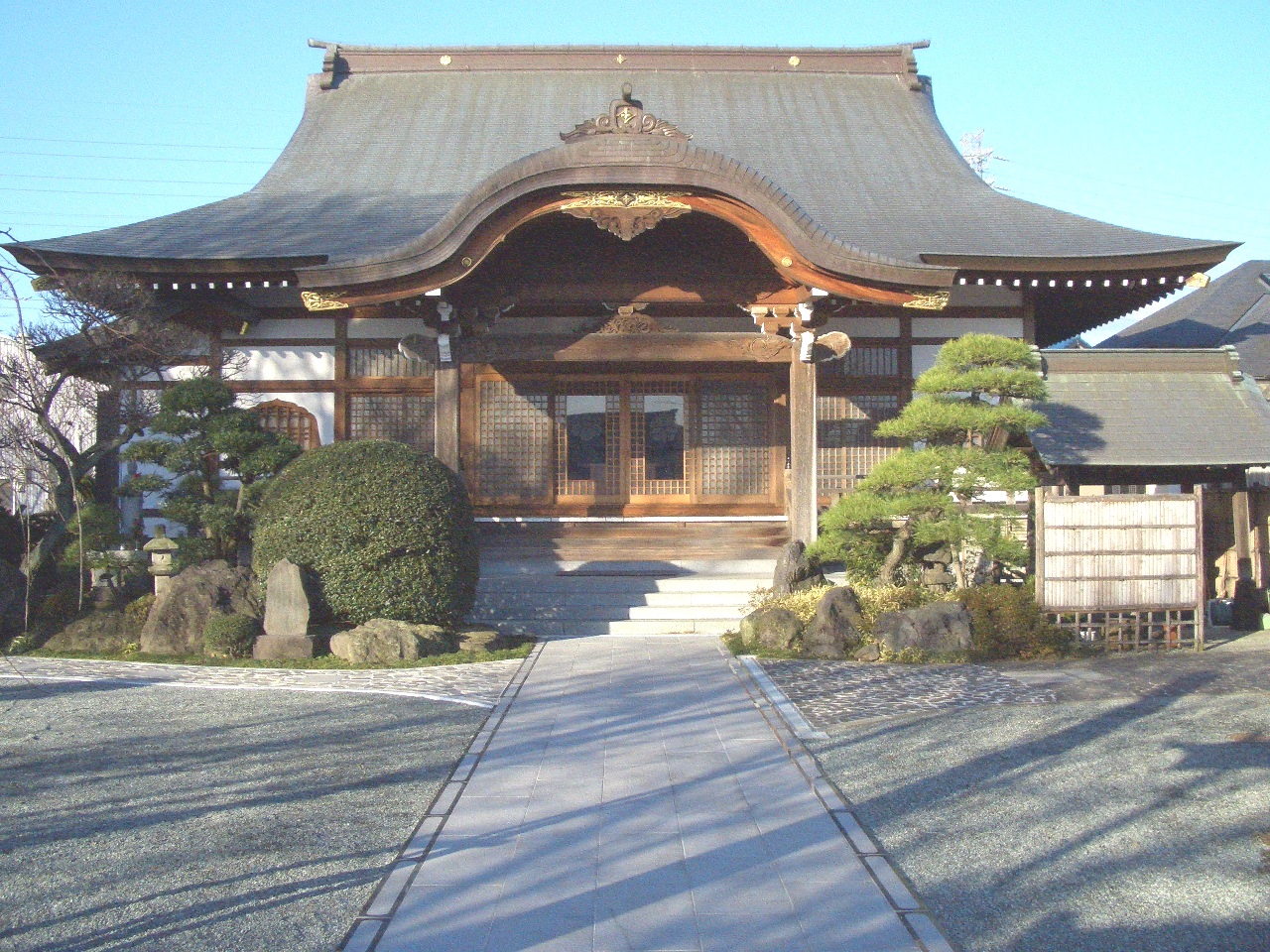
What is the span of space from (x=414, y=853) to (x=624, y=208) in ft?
24.9

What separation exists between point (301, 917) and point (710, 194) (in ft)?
28.0

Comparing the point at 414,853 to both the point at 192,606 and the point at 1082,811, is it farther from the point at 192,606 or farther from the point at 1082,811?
the point at 192,606

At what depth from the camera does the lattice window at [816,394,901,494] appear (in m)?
13.6

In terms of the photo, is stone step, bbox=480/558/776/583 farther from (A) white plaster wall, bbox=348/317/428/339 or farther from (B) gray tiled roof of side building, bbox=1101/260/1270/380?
(B) gray tiled roof of side building, bbox=1101/260/1270/380

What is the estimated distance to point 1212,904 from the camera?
13.6 ft

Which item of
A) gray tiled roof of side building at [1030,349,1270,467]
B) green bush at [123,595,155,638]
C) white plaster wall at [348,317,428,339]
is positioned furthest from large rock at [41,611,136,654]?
gray tiled roof of side building at [1030,349,1270,467]

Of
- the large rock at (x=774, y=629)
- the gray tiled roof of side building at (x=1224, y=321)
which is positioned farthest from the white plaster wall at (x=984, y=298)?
the large rock at (x=774, y=629)

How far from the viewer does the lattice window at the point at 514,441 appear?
46.1 feet

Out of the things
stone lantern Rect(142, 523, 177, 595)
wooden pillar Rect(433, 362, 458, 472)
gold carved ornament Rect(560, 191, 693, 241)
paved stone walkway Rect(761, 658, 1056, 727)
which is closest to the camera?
paved stone walkway Rect(761, 658, 1056, 727)

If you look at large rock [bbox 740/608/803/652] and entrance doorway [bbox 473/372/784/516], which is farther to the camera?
entrance doorway [bbox 473/372/784/516]

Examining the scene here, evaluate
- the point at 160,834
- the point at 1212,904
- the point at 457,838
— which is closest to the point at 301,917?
the point at 457,838

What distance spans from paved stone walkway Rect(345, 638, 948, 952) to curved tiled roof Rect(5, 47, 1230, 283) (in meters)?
5.81

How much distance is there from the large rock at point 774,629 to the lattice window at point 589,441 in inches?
185

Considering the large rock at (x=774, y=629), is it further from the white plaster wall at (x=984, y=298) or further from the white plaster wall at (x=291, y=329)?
the white plaster wall at (x=291, y=329)
